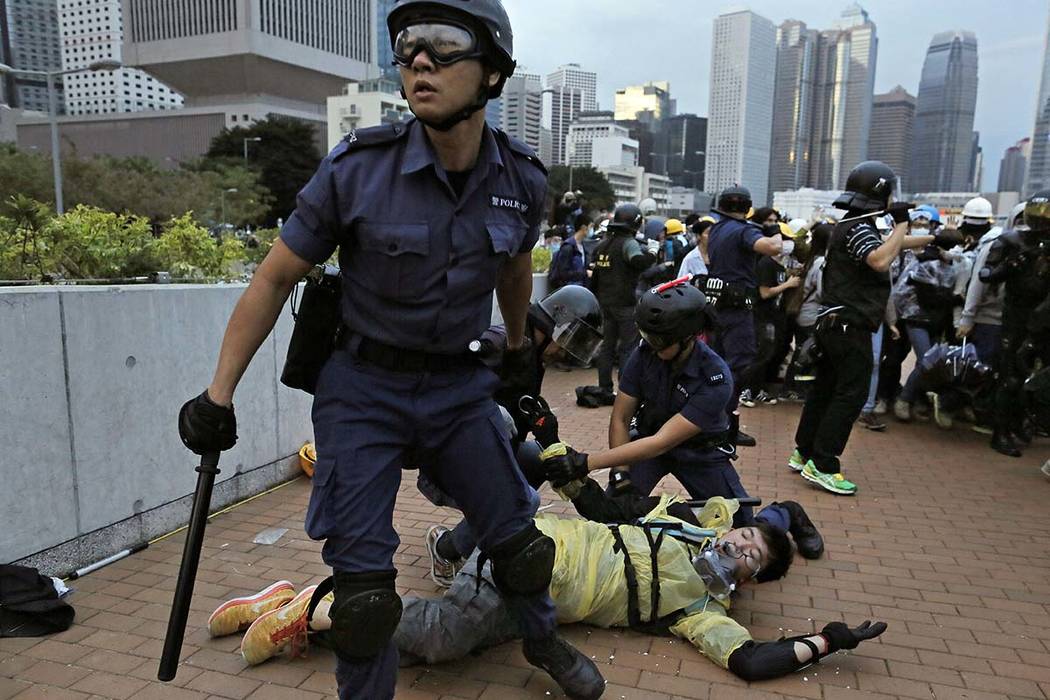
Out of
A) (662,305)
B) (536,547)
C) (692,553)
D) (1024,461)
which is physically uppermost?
(662,305)

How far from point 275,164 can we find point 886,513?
63255 millimetres

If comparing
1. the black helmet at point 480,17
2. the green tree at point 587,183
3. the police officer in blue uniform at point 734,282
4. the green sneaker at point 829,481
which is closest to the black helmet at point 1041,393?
the green sneaker at point 829,481

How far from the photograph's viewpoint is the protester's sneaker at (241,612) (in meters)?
2.97

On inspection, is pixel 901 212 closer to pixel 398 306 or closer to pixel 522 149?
pixel 522 149

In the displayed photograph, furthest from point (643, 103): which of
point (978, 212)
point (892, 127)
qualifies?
point (978, 212)

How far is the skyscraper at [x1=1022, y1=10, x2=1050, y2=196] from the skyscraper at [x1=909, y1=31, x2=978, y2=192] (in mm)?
64385

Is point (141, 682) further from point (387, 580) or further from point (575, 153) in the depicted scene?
point (575, 153)

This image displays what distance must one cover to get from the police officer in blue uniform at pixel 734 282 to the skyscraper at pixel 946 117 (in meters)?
118

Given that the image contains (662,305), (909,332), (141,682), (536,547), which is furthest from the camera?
(909,332)

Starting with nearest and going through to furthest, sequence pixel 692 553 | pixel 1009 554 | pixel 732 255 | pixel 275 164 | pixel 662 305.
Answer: pixel 692 553 < pixel 662 305 < pixel 1009 554 < pixel 732 255 < pixel 275 164

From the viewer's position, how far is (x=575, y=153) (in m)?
134

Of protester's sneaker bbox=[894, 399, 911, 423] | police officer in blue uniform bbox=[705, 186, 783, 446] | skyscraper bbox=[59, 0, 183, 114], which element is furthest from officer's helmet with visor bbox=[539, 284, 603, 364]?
skyscraper bbox=[59, 0, 183, 114]

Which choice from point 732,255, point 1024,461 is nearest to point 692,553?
point 732,255

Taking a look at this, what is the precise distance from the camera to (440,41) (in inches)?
79.5
